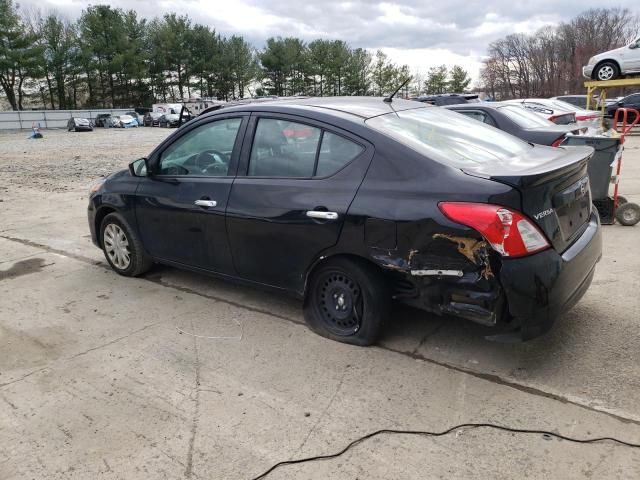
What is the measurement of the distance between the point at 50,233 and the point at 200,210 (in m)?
4.04

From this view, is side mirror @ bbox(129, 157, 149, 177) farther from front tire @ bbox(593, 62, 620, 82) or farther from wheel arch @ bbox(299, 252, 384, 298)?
front tire @ bbox(593, 62, 620, 82)

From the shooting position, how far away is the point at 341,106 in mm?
3797

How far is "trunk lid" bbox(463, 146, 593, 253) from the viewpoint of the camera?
285 centimetres

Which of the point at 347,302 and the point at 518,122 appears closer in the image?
the point at 347,302

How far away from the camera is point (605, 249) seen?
5477 mm

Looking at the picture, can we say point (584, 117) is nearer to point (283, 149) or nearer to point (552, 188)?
point (552, 188)

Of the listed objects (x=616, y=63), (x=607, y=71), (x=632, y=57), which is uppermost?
(x=632, y=57)

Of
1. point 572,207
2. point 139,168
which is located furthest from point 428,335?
point 139,168

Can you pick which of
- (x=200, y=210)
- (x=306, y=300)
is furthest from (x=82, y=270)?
(x=306, y=300)

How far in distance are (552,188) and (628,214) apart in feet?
13.7

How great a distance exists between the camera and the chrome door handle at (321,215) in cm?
334

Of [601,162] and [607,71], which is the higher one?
[607,71]

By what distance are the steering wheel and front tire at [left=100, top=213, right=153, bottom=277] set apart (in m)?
1.07

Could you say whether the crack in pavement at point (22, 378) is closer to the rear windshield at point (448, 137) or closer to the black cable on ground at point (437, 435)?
the black cable on ground at point (437, 435)
